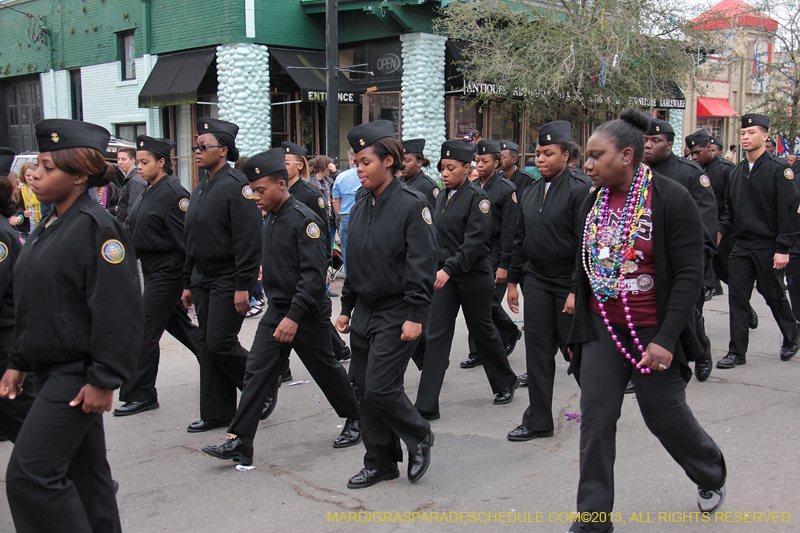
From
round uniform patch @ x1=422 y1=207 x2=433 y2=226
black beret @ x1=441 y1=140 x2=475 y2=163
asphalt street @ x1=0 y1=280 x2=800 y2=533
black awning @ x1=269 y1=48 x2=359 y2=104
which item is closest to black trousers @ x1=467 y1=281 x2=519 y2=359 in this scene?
asphalt street @ x1=0 y1=280 x2=800 y2=533

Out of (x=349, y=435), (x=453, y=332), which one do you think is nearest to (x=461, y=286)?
(x=453, y=332)

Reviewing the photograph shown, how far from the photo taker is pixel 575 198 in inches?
203

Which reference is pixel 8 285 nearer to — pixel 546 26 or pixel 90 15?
pixel 546 26

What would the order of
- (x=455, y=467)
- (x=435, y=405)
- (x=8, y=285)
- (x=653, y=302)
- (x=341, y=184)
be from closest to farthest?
(x=653, y=302)
(x=8, y=285)
(x=455, y=467)
(x=435, y=405)
(x=341, y=184)

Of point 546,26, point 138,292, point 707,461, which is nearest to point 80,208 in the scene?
point 138,292

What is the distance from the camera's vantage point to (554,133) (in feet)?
17.5

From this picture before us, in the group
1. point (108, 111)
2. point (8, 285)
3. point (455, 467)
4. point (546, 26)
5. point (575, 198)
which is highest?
point (546, 26)

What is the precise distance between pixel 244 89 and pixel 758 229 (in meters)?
13.3

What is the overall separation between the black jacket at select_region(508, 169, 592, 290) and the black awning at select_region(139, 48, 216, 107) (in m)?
14.6

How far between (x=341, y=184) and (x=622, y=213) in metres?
7.98

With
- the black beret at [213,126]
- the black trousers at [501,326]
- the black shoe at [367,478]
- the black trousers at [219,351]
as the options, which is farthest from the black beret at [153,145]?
the black trousers at [501,326]

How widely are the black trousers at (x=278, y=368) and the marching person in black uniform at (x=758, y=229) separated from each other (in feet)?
12.8

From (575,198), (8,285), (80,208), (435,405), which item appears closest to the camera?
(80,208)

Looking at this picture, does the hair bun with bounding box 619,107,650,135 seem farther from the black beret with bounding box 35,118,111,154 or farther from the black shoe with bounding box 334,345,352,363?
the black shoe with bounding box 334,345,352,363
